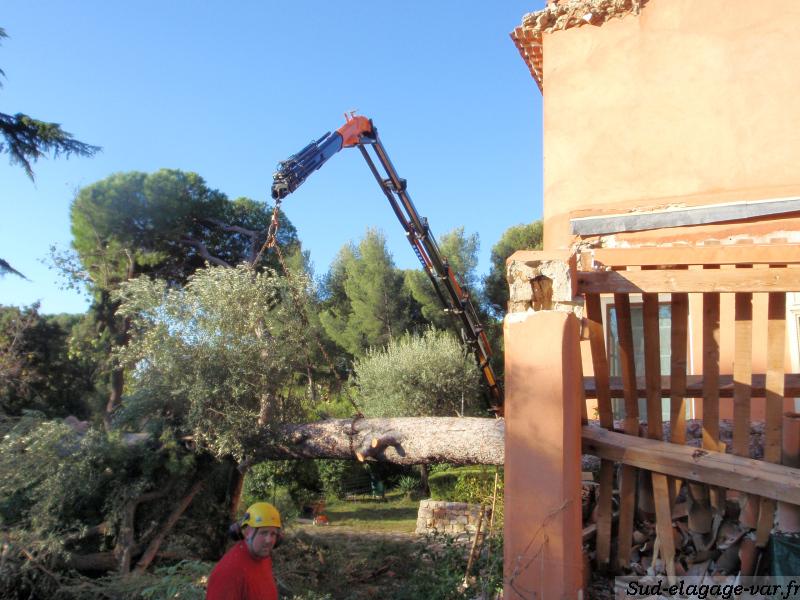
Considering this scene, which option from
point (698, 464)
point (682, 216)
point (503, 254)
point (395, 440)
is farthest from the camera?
point (503, 254)

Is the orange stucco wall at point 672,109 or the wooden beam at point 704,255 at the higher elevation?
the orange stucco wall at point 672,109

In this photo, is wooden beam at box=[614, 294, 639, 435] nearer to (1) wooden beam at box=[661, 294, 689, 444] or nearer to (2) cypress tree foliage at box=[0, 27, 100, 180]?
(1) wooden beam at box=[661, 294, 689, 444]

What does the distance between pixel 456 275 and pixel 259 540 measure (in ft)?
70.8

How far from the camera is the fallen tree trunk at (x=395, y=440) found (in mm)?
7344

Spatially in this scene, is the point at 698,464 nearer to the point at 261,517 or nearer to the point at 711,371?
the point at 711,371

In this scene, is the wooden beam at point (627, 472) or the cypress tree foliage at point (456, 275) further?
the cypress tree foliage at point (456, 275)

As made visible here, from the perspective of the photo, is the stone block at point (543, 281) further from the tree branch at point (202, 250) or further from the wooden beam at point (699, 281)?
the tree branch at point (202, 250)

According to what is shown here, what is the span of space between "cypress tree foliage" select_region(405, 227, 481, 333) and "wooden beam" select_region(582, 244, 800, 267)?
18845 mm

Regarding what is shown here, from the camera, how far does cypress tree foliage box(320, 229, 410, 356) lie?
2442cm

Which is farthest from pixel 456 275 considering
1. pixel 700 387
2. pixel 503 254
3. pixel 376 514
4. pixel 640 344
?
pixel 700 387

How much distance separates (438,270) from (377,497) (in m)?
7.76

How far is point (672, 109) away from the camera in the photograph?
814 centimetres

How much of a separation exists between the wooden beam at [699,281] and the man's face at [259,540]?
8.28ft

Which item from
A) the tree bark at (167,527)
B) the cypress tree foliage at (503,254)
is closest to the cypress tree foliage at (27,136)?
the tree bark at (167,527)
